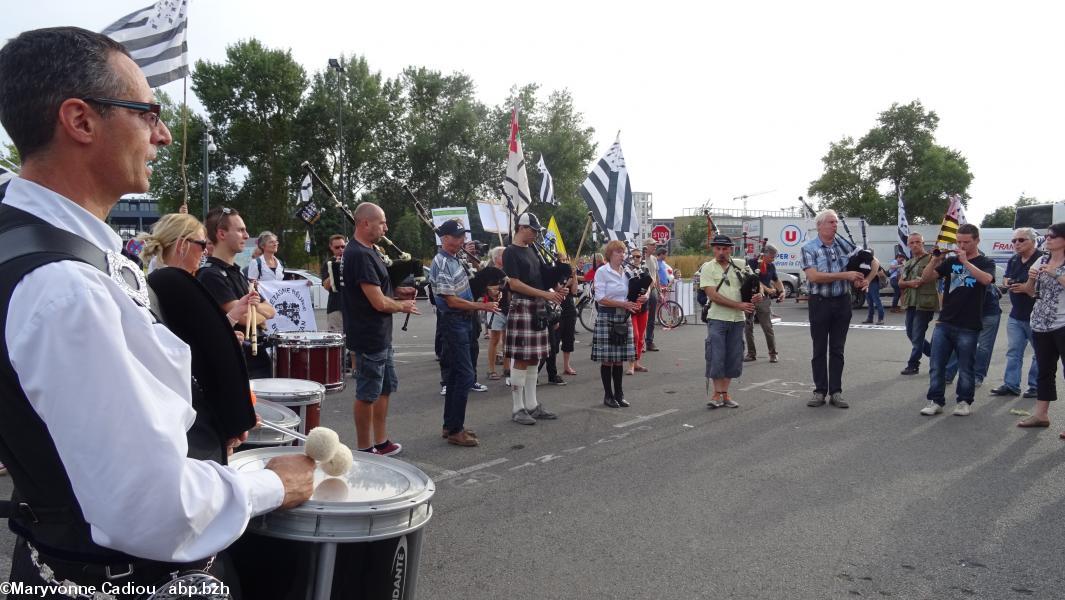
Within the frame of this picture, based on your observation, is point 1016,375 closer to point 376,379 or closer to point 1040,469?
point 1040,469

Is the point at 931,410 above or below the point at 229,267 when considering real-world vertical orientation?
below

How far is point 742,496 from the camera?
460 cm

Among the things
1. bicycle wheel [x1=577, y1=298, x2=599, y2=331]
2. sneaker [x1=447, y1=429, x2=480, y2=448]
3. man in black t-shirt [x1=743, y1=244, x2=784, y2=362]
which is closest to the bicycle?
bicycle wheel [x1=577, y1=298, x2=599, y2=331]

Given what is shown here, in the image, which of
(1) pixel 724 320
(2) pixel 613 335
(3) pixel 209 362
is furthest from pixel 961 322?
(3) pixel 209 362

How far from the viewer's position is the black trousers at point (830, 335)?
756cm

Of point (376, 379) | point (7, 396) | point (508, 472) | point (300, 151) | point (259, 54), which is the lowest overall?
point (508, 472)

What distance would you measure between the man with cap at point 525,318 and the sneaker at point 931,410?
3.93 m

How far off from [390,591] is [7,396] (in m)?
1.02

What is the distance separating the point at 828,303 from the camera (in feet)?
24.9

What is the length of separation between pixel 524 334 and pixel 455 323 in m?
0.99

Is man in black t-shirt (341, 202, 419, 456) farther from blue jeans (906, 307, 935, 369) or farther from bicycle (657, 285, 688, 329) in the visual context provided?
bicycle (657, 285, 688, 329)

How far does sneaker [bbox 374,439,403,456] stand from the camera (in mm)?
5453

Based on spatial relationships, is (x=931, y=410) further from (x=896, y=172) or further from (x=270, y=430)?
(x=896, y=172)

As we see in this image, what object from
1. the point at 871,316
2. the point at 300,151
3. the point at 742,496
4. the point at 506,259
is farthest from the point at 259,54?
the point at 742,496
